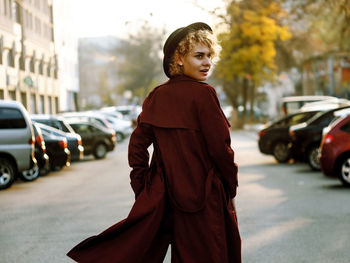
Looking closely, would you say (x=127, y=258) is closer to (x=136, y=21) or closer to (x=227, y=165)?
(x=227, y=165)

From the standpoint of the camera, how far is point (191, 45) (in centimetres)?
387

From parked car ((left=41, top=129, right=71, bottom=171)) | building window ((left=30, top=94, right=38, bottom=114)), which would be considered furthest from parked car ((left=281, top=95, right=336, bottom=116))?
building window ((left=30, top=94, right=38, bottom=114))

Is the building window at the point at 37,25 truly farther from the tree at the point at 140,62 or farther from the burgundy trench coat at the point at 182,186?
the burgundy trench coat at the point at 182,186

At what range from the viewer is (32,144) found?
13.3 meters

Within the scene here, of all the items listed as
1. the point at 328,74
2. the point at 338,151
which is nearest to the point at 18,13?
the point at 328,74

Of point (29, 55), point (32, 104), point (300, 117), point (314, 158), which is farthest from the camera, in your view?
point (32, 104)

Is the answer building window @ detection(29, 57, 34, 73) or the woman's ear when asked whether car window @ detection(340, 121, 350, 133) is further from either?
building window @ detection(29, 57, 34, 73)

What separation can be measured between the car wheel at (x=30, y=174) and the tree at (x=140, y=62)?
61.3 meters

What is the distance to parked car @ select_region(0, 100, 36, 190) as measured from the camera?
13102 mm

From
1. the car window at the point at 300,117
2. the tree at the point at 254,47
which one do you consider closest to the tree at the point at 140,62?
the tree at the point at 254,47

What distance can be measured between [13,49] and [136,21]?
69.9 feet

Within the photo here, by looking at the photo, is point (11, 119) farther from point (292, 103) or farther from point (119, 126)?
point (119, 126)

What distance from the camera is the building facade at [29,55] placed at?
36469mm

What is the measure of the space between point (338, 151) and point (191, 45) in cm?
861
